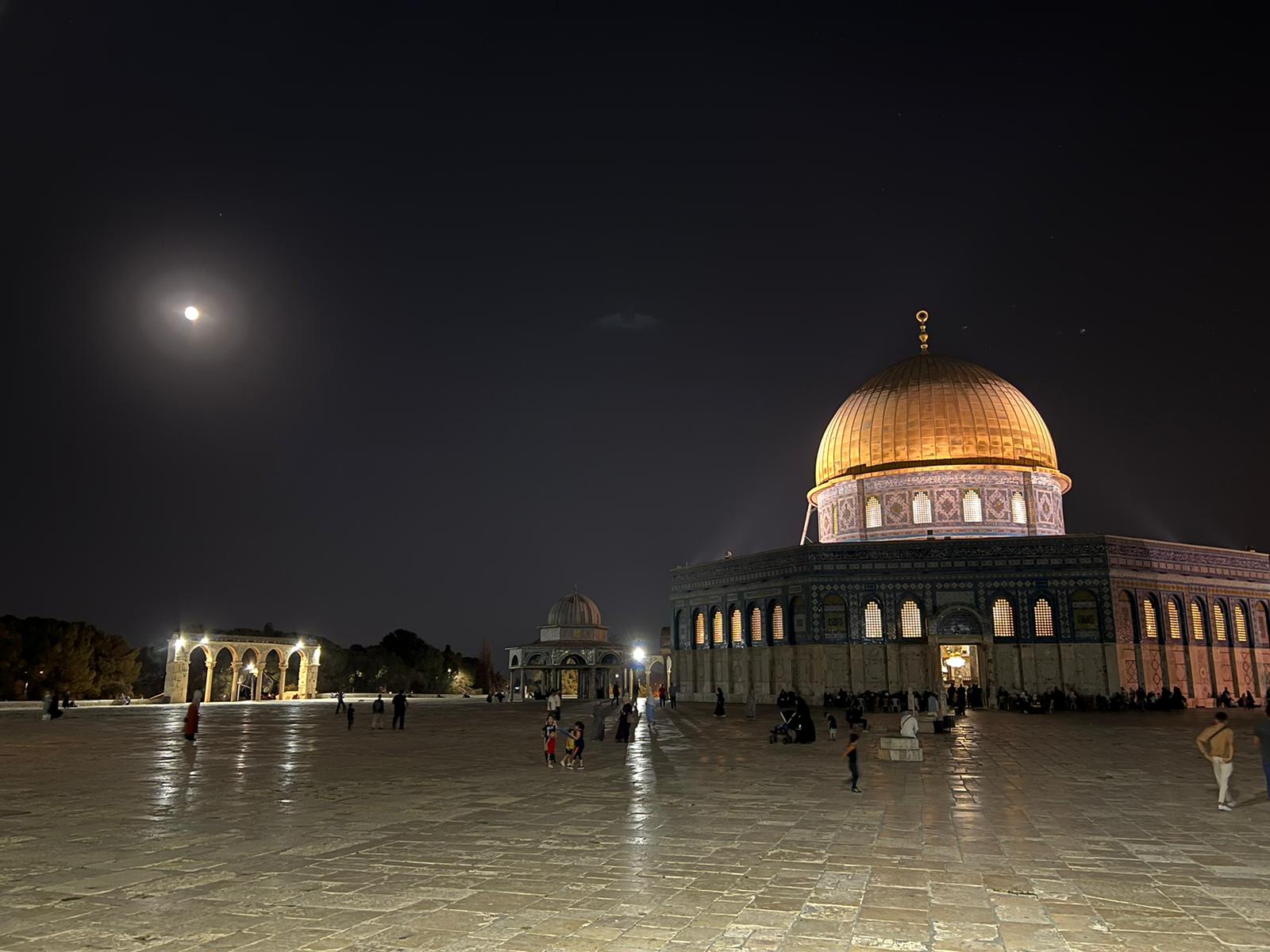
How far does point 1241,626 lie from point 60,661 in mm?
64505

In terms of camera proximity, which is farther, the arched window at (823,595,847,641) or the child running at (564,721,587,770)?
the arched window at (823,595,847,641)

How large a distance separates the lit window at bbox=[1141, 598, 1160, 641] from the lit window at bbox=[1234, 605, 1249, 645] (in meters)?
5.42

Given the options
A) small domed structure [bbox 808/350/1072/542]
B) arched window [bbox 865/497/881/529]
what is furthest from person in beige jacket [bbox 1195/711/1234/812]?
arched window [bbox 865/497/881/529]

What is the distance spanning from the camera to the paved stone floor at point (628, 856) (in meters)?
6.24

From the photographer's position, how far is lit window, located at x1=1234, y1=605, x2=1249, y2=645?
4447 centimetres

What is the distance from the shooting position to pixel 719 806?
11953 mm

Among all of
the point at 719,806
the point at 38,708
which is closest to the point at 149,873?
the point at 719,806

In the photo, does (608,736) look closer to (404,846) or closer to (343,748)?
(343,748)

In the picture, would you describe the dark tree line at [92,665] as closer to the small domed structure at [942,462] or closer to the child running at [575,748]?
the small domed structure at [942,462]

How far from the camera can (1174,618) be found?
42.9m

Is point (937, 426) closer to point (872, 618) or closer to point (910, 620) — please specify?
point (910, 620)

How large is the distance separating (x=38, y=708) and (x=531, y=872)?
149 ft

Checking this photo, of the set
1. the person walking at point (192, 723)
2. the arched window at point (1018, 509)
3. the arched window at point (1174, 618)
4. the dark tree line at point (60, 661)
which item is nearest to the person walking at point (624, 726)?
the person walking at point (192, 723)

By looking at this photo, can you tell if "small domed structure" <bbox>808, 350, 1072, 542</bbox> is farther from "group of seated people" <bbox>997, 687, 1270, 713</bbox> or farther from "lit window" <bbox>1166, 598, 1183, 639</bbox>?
"group of seated people" <bbox>997, 687, 1270, 713</bbox>
